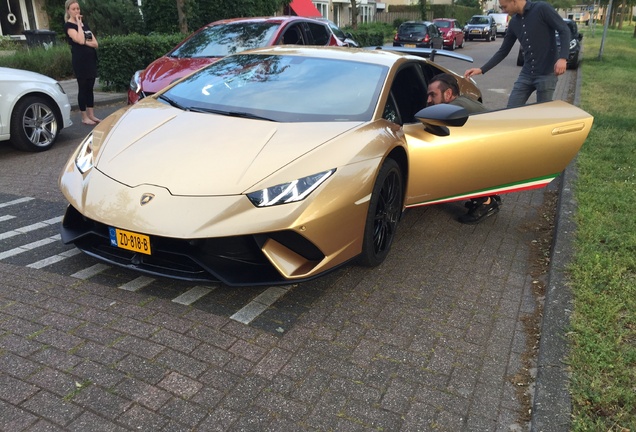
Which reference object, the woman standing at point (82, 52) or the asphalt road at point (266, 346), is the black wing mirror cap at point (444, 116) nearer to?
the asphalt road at point (266, 346)

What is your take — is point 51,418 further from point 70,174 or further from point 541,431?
point 541,431

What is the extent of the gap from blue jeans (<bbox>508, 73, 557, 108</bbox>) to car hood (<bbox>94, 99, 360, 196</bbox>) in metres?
3.06

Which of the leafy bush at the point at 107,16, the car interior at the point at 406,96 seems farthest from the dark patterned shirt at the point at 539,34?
the leafy bush at the point at 107,16

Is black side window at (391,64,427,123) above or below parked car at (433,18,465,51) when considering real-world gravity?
above

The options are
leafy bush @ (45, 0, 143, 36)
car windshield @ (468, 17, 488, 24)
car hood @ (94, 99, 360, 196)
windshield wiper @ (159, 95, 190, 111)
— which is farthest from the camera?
car windshield @ (468, 17, 488, 24)

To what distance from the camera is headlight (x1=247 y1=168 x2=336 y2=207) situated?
3.07 metres

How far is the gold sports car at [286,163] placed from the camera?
308 cm

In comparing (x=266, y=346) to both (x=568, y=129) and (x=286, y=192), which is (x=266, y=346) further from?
(x=568, y=129)

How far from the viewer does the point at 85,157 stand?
368 centimetres

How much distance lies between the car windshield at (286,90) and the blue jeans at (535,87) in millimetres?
2311

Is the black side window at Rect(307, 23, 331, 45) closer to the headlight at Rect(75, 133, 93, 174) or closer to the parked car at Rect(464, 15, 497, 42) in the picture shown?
the headlight at Rect(75, 133, 93, 174)

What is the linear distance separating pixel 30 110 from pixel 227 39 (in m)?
3.03

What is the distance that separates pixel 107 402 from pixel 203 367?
47cm

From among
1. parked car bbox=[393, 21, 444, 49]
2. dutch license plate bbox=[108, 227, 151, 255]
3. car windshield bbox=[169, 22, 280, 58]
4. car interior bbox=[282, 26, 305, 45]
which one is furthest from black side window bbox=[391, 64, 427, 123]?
parked car bbox=[393, 21, 444, 49]
